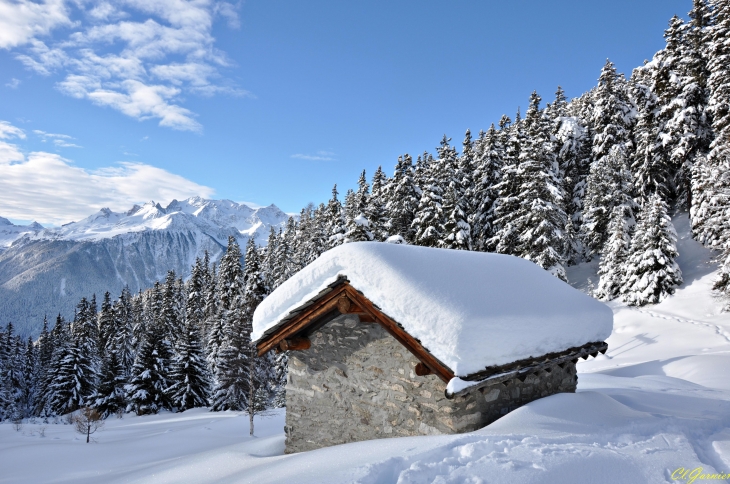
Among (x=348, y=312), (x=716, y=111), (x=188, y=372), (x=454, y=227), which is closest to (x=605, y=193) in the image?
(x=716, y=111)

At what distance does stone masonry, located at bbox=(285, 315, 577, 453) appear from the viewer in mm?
6055

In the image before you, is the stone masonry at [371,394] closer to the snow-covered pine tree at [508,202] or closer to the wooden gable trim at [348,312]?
the wooden gable trim at [348,312]

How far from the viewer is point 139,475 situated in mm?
9328

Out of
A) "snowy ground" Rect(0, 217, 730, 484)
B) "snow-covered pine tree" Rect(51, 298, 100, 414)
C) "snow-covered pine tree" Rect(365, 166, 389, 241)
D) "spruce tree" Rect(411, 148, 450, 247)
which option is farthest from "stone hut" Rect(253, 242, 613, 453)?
"snow-covered pine tree" Rect(51, 298, 100, 414)

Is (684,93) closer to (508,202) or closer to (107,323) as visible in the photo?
(508,202)

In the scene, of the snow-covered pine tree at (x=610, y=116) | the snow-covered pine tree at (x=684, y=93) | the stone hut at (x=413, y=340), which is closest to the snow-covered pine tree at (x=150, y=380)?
the stone hut at (x=413, y=340)

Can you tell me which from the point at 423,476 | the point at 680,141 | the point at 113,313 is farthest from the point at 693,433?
the point at 113,313

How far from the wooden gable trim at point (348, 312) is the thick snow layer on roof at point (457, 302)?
0.52ft

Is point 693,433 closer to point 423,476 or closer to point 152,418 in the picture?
Result: point 423,476

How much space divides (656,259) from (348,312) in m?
24.1

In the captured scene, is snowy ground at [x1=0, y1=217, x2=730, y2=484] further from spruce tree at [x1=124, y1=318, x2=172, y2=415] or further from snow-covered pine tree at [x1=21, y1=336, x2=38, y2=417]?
snow-covered pine tree at [x1=21, y1=336, x2=38, y2=417]

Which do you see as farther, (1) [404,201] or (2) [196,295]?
(2) [196,295]

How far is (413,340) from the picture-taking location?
5.67 m

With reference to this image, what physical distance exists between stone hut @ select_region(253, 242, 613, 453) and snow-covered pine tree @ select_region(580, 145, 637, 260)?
85.4ft
